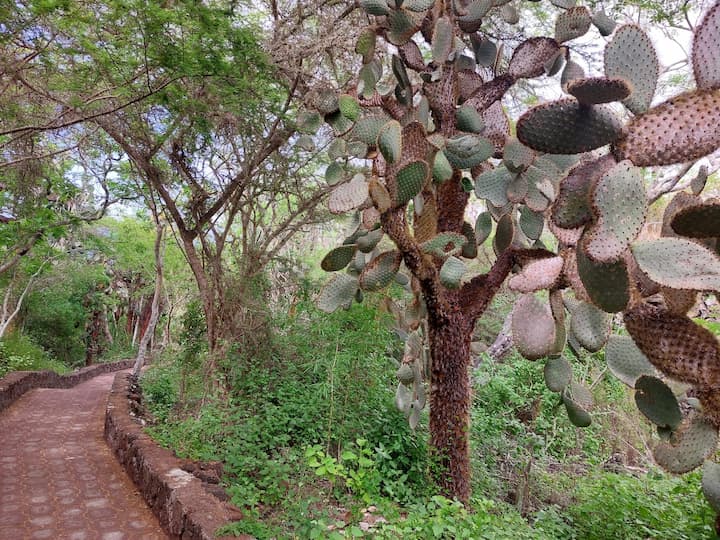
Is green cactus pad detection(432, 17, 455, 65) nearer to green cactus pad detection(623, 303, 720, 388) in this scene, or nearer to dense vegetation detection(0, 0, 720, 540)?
dense vegetation detection(0, 0, 720, 540)

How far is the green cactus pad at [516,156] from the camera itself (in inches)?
93.8

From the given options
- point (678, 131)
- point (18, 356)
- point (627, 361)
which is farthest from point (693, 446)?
point (18, 356)

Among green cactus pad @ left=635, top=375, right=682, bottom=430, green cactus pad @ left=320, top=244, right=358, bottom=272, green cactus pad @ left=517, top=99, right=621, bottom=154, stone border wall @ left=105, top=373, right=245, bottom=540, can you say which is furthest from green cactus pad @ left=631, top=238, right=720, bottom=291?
stone border wall @ left=105, top=373, right=245, bottom=540

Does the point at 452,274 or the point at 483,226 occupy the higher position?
the point at 483,226

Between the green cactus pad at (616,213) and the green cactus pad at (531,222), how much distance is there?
128cm

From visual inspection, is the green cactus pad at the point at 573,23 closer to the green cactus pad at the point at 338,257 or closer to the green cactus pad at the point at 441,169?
the green cactus pad at the point at 441,169

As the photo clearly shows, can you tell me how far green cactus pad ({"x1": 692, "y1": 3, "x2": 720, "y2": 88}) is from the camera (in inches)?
51.3

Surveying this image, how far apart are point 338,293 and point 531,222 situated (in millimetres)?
1138

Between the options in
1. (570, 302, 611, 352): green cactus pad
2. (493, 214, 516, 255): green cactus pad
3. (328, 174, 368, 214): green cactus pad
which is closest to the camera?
(570, 302, 611, 352): green cactus pad

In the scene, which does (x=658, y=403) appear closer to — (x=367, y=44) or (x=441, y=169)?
(x=441, y=169)

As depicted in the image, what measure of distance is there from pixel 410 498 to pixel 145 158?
439 centimetres


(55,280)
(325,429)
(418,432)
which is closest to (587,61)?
(418,432)

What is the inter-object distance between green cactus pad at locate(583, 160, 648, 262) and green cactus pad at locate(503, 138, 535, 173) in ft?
3.59

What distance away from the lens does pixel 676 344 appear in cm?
141
